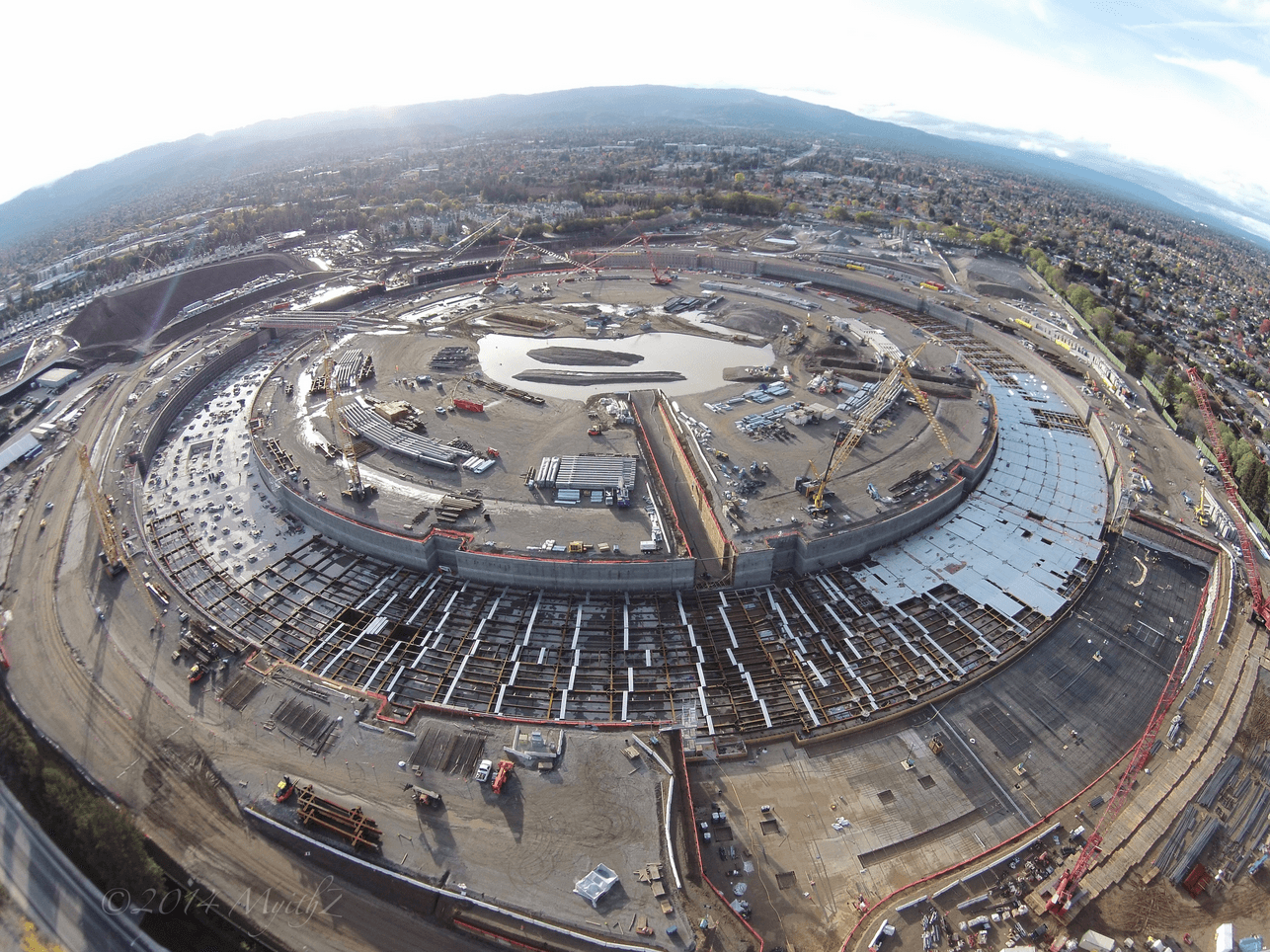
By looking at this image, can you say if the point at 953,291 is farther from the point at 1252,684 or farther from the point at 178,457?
the point at 178,457

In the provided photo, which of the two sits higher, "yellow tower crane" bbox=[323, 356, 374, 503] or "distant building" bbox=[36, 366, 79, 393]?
"distant building" bbox=[36, 366, 79, 393]

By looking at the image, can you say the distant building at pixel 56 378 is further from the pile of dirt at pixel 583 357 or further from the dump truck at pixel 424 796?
the dump truck at pixel 424 796

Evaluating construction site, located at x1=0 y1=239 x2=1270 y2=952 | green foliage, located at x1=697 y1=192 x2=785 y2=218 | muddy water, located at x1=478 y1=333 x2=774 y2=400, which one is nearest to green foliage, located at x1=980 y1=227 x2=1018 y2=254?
green foliage, located at x1=697 y1=192 x2=785 y2=218

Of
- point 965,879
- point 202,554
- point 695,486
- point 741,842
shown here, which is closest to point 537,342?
point 695,486

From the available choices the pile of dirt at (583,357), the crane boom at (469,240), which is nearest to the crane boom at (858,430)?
the pile of dirt at (583,357)

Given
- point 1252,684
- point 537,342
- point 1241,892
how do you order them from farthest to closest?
point 537,342, point 1252,684, point 1241,892

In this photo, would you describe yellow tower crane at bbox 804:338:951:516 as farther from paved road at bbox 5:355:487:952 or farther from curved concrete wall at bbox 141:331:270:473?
curved concrete wall at bbox 141:331:270:473
